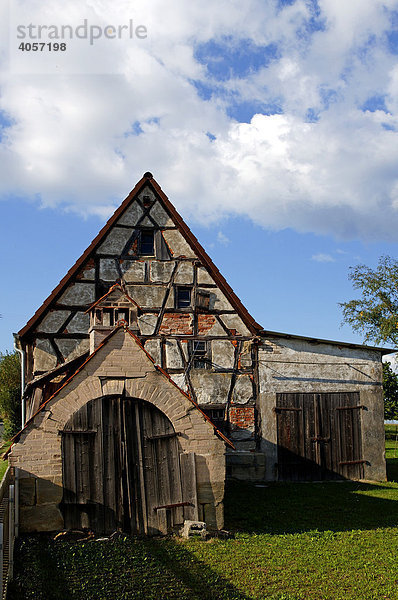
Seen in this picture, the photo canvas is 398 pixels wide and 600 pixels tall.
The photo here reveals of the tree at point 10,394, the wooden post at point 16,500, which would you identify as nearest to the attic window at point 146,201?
the wooden post at point 16,500

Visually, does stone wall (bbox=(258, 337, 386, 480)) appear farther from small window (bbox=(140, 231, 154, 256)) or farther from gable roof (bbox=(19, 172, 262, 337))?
small window (bbox=(140, 231, 154, 256))

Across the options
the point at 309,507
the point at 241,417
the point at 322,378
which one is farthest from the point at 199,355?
the point at 309,507

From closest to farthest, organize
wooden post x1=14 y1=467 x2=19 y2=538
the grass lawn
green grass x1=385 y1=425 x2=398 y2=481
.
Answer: the grass lawn, wooden post x1=14 y1=467 x2=19 y2=538, green grass x1=385 y1=425 x2=398 y2=481

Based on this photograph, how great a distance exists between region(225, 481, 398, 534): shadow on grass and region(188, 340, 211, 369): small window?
380 cm

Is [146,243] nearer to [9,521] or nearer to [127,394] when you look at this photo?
[127,394]

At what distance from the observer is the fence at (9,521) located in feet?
25.9

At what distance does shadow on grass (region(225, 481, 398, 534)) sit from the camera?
11.9 m

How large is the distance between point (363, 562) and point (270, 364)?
9444 mm

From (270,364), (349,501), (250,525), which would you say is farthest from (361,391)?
(250,525)

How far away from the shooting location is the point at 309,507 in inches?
546

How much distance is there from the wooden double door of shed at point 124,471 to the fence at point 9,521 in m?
0.89

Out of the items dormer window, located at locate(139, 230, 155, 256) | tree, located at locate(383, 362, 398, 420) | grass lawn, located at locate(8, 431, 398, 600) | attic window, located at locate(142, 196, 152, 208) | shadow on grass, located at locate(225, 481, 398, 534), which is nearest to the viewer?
grass lawn, located at locate(8, 431, 398, 600)

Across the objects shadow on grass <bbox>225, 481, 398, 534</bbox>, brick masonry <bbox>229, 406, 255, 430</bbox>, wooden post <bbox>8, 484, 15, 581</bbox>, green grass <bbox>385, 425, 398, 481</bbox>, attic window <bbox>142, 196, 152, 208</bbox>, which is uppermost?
attic window <bbox>142, 196, 152, 208</bbox>

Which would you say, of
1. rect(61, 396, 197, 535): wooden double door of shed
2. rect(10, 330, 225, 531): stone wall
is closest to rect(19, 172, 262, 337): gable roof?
rect(10, 330, 225, 531): stone wall
